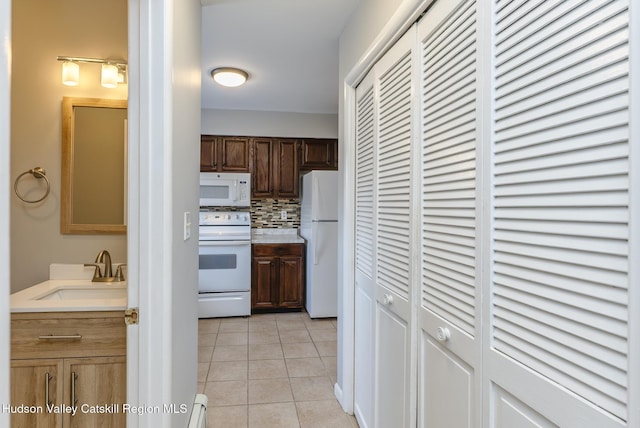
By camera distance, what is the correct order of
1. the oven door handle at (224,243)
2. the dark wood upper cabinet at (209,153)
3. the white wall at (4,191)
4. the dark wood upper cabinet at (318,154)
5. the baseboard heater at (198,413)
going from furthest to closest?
the dark wood upper cabinet at (318,154) < the dark wood upper cabinet at (209,153) < the oven door handle at (224,243) < the baseboard heater at (198,413) < the white wall at (4,191)

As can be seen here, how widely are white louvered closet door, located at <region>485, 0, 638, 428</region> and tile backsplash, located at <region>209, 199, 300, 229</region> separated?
4.01 meters

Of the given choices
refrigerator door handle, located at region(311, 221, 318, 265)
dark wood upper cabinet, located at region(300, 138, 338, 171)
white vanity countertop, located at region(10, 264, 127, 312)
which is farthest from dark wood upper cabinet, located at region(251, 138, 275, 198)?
white vanity countertop, located at region(10, 264, 127, 312)

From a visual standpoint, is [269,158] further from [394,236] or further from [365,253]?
[394,236]

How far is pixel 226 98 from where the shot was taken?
3.93 metres

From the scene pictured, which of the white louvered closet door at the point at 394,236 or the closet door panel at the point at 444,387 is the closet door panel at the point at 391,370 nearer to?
the white louvered closet door at the point at 394,236

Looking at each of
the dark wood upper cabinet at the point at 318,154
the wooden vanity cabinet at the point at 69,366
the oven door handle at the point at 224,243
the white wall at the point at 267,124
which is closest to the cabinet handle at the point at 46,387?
the wooden vanity cabinet at the point at 69,366

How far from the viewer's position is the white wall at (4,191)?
18.7 inches

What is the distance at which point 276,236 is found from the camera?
4.71m

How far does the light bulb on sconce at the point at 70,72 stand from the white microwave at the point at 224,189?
2.28 metres

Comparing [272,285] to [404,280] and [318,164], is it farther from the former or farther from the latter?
[404,280]

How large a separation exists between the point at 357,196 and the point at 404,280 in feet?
2.56

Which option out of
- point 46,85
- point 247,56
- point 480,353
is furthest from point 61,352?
point 247,56

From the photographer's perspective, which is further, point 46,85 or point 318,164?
point 318,164

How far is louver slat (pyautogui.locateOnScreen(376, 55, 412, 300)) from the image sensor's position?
1491 millimetres
